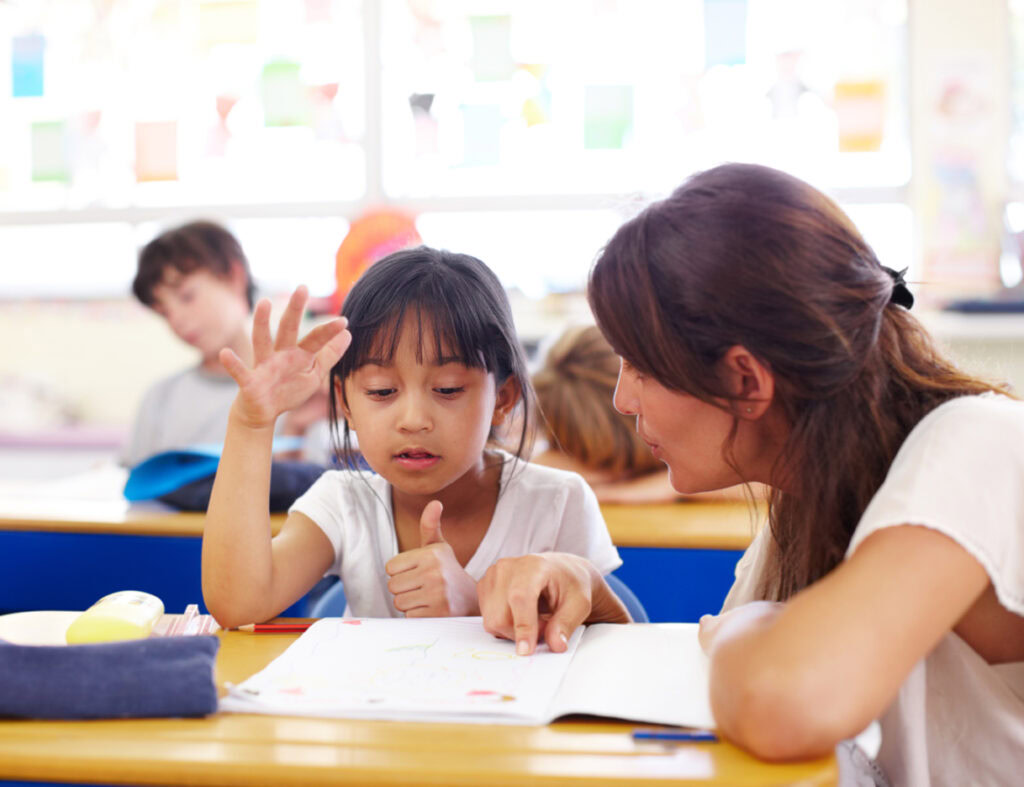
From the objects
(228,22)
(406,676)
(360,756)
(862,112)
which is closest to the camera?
(360,756)

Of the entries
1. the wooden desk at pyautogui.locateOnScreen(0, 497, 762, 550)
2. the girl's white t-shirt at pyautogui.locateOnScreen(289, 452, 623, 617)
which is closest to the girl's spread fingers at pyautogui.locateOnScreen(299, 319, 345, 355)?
the girl's white t-shirt at pyautogui.locateOnScreen(289, 452, 623, 617)

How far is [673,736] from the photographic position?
2.17 ft

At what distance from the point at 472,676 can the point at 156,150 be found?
3.48 m

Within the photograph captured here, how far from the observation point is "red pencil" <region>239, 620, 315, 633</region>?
0.96 meters

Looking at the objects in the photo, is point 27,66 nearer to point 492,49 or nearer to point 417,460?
point 492,49

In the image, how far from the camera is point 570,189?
140 inches

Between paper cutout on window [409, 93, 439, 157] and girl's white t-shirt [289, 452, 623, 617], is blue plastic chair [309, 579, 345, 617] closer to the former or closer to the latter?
girl's white t-shirt [289, 452, 623, 617]

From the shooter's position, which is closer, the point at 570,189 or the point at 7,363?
the point at 570,189

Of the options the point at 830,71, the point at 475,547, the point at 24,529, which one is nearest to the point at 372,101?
the point at 830,71

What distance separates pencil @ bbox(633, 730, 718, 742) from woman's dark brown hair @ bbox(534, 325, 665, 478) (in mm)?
1200

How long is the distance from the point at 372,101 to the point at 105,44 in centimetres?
112

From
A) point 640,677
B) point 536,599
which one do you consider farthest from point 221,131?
point 640,677

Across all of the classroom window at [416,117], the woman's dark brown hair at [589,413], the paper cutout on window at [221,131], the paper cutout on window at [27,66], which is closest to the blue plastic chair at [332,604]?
the woman's dark brown hair at [589,413]

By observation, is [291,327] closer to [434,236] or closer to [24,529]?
[24,529]
